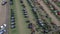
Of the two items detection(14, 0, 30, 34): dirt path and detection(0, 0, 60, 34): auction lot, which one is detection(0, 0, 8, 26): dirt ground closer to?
detection(0, 0, 60, 34): auction lot

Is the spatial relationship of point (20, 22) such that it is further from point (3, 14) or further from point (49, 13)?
point (49, 13)

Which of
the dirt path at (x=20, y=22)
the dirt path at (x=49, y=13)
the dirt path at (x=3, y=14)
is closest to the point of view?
the dirt path at (x=20, y=22)

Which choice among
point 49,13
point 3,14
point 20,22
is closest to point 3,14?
point 3,14

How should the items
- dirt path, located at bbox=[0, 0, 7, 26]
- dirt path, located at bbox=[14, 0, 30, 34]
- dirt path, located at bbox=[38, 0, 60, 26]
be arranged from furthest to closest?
dirt path, located at bbox=[0, 0, 7, 26] < dirt path, located at bbox=[38, 0, 60, 26] < dirt path, located at bbox=[14, 0, 30, 34]

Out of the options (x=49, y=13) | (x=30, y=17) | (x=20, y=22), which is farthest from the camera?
(x=49, y=13)

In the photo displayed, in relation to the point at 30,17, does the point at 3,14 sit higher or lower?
higher

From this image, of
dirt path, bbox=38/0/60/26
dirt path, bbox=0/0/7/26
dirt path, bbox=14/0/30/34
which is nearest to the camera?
dirt path, bbox=14/0/30/34

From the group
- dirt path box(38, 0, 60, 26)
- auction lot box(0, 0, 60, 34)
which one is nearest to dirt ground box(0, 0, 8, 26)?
auction lot box(0, 0, 60, 34)

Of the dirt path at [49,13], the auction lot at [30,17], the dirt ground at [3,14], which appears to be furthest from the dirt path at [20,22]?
the dirt path at [49,13]

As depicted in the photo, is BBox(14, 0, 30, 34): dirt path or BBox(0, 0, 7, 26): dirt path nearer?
BBox(14, 0, 30, 34): dirt path

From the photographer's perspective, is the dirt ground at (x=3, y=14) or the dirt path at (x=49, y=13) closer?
the dirt path at (x=49, y=13)

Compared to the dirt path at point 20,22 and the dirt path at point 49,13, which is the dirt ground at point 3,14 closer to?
the dirt path at point 20,22
